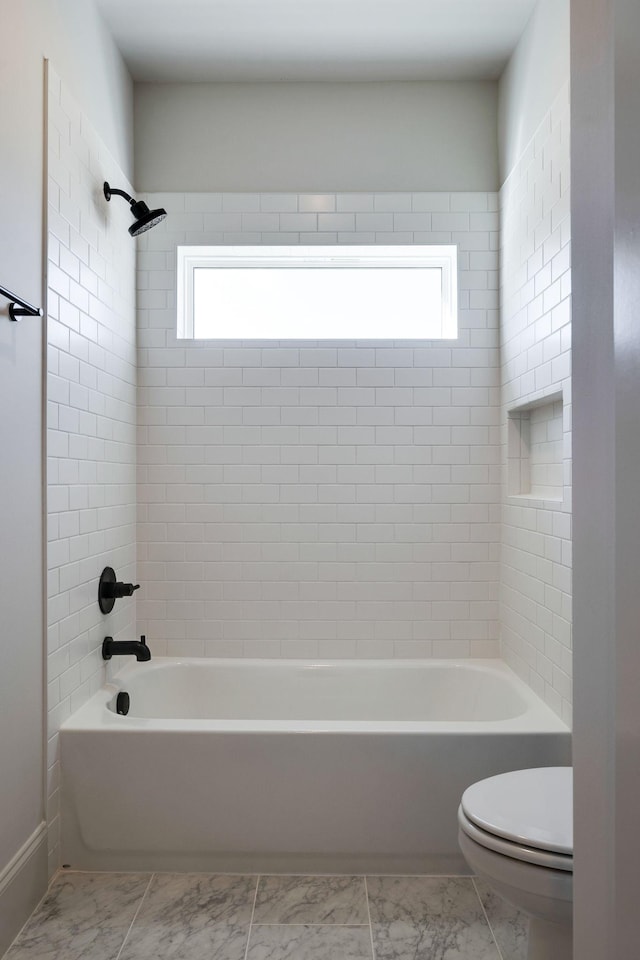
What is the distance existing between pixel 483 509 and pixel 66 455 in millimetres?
1795

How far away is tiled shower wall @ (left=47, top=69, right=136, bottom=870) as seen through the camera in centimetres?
214

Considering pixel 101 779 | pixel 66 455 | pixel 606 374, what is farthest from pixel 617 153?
pixel 101 779

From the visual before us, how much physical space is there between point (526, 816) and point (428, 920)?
2.28ft

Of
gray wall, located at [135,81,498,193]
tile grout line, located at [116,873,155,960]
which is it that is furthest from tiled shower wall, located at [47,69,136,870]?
gray wall, located at [135,81,498,193]

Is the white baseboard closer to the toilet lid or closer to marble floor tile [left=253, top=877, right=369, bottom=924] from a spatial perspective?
marble floor tile [left=253, top=877, right=369, bottom=924]

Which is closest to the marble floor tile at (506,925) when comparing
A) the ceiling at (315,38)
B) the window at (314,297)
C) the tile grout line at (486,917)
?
the tile grout line at (486,917)

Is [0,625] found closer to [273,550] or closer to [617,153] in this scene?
[273,550]

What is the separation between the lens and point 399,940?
184 cm

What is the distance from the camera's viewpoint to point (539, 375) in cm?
249

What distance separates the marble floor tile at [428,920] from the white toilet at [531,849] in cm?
32

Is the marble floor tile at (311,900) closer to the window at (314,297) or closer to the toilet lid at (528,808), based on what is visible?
the toilet lid at (528,808)

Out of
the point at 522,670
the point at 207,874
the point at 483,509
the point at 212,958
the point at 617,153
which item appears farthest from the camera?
the point at 483,509

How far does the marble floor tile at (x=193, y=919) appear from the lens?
179 cm

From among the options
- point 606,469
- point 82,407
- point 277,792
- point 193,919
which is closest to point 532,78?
point 82,407
